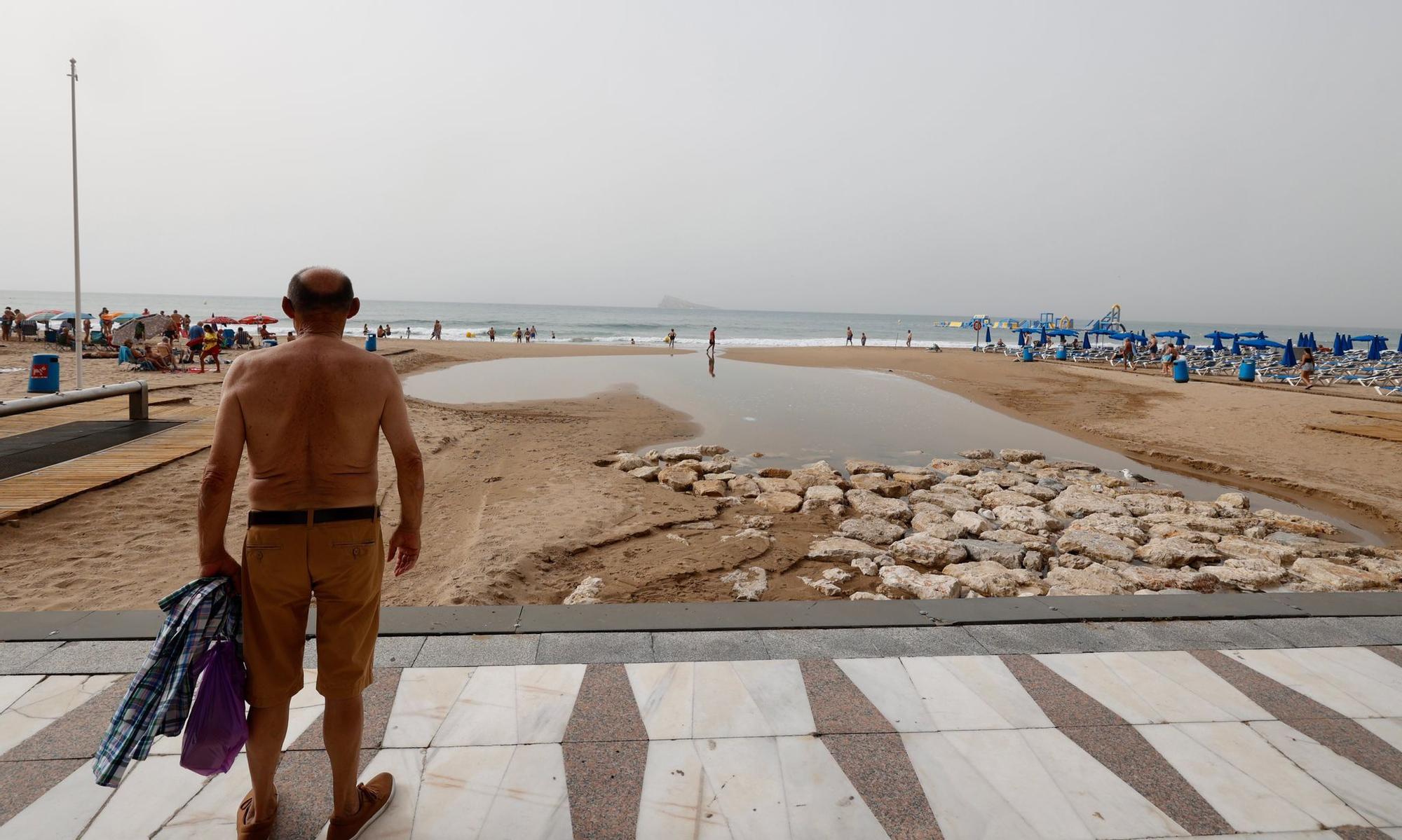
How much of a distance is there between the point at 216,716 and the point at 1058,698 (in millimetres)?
3164

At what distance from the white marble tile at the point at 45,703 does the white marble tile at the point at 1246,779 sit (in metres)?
4.26

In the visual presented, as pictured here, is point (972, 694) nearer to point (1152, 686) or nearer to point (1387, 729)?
point (1152, 686)

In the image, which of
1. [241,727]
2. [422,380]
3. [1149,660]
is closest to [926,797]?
[1149,660]

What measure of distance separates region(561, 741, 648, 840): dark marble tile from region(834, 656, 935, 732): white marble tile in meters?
1.03

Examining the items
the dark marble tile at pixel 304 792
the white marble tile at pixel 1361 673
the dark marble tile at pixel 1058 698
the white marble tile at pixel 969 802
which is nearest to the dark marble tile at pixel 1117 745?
the dark marble tile at pixel 1058 698

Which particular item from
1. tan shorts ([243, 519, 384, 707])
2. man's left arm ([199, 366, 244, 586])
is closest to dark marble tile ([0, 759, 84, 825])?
tan shorts ([243, 519, 384, 707])

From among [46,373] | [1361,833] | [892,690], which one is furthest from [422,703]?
[46,373]

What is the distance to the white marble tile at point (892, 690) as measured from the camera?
9.34ft

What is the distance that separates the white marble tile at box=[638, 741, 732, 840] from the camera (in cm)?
224

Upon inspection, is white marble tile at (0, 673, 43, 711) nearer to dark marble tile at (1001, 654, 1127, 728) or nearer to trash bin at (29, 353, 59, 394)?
dark marble tile at (1001, 654, 1127, 728)

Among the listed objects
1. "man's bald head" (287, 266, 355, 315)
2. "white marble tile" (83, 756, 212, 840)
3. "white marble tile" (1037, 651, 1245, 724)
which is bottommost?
"white marble tile" (83, 756, 212, 840)

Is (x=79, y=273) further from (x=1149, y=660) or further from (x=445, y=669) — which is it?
(x=1149, y=660)

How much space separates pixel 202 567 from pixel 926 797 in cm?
245

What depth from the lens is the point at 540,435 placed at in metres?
12.2
